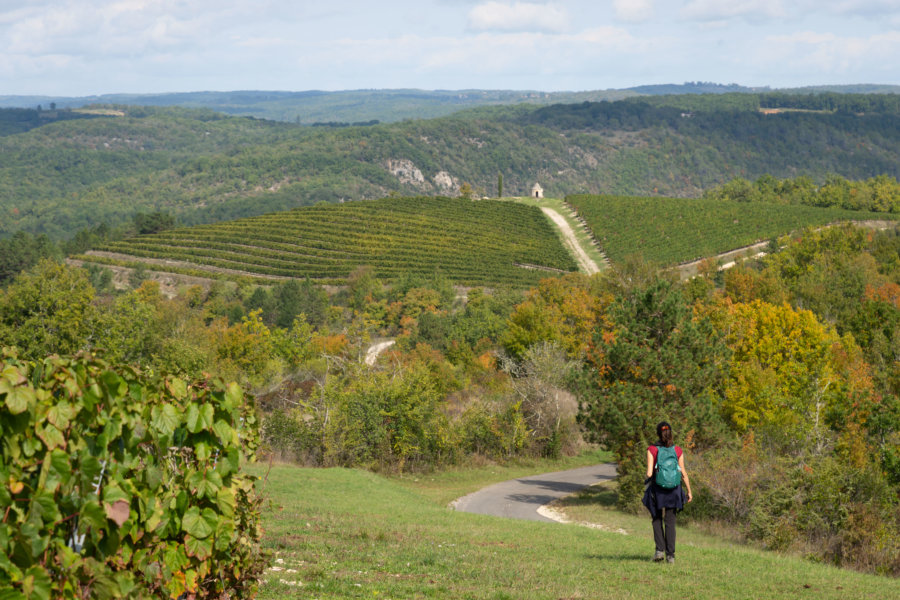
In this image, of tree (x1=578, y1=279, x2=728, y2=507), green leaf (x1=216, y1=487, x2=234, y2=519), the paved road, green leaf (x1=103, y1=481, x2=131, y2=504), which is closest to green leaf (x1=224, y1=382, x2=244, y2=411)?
green leaf (x1=216, y1=487, x2=234, y2=519)

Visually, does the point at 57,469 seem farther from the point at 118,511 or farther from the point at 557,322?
the point at 557,322

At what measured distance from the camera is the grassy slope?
9.53 metres

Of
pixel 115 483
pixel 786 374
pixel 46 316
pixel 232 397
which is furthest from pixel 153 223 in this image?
pixel 115 483

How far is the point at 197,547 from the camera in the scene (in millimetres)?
6023

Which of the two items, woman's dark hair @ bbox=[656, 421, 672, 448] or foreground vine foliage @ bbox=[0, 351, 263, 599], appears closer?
foreground vine foliage @ bbox=[0, 351, 263, 599]

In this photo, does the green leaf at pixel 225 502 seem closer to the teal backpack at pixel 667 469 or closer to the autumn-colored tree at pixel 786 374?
the teal backpack at pixel 667 469

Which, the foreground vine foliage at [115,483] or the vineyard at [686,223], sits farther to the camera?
the vineyard at [686,223]

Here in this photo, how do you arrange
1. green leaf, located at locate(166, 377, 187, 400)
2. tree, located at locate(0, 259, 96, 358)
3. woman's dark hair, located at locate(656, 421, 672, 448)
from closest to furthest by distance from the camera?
green leaf, located at locate(166, 377, 187, 400), woman's dark hair, located at locate(656, 421, 672, 448), tree, located at locate(0, 259, 96, 358)

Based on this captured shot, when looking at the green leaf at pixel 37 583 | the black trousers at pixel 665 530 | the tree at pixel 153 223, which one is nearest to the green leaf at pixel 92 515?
the green leaf at pixel 37 583

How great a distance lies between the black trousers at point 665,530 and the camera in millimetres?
11211

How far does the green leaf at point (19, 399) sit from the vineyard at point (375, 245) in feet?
346

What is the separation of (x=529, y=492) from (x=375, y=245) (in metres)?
98.8

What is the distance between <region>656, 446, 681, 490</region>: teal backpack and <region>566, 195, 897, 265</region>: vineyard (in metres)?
110

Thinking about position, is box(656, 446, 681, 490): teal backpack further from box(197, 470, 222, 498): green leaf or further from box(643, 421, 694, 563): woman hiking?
box(197, 470, 222, 498): green leaf
